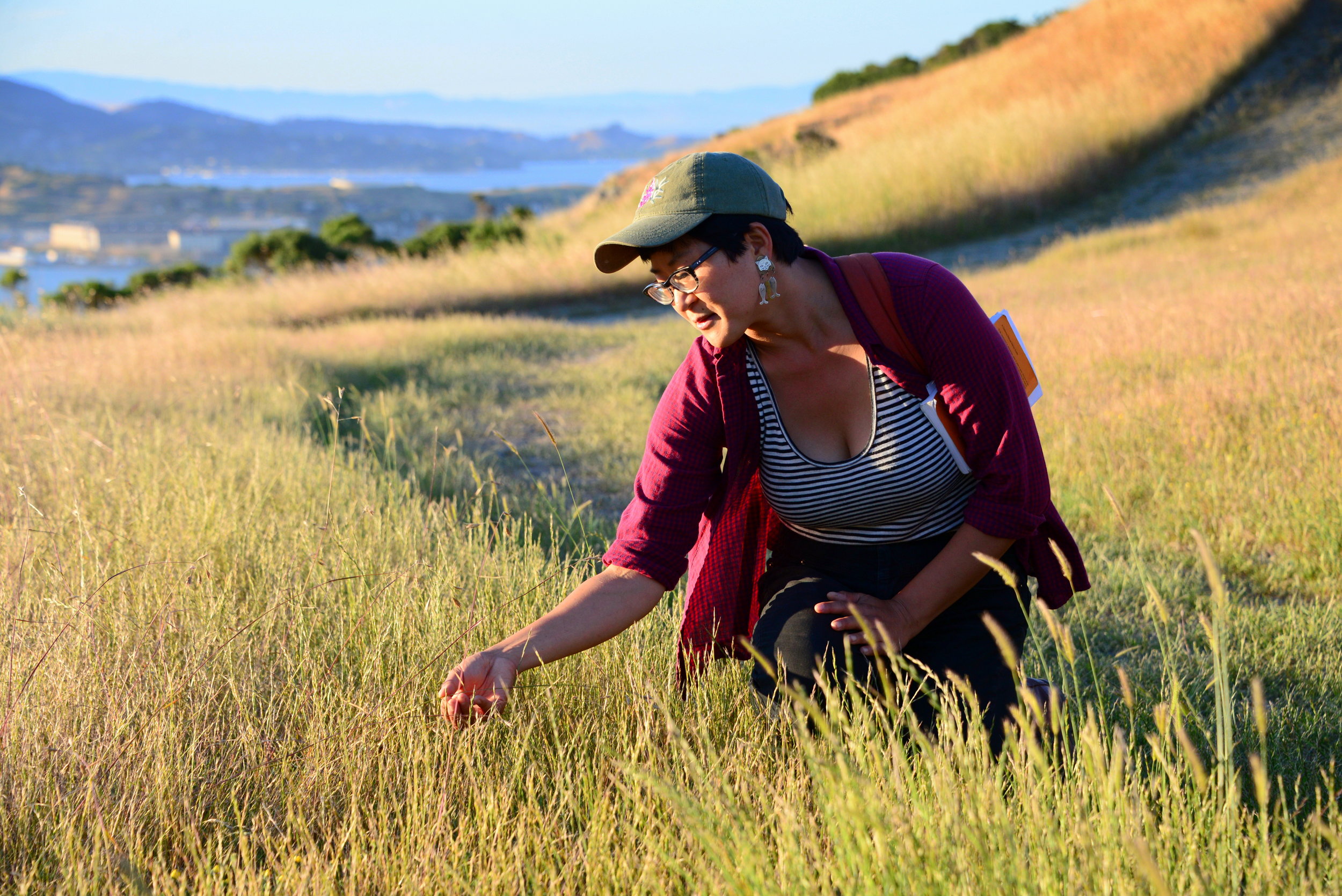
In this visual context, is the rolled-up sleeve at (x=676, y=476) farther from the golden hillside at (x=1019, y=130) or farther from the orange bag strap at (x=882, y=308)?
the golden hillside at (x=1019, y=130)

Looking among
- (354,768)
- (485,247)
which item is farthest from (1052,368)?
(485,247)

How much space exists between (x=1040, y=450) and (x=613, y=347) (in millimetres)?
8645

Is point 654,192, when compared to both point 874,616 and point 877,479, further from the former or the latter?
Answer: point 874,616

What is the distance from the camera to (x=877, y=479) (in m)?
2.36

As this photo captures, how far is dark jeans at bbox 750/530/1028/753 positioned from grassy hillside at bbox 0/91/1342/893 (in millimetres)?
168

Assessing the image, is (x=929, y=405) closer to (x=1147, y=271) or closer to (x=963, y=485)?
(x=963, y=485)

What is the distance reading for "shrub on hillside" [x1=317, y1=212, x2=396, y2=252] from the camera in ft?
72.6

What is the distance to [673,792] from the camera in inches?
46.4

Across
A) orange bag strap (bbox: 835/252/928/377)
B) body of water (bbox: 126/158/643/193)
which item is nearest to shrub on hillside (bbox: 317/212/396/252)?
orange bag strap (bbox: 835/252/928/377)

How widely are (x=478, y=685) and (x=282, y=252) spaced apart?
1958 cm

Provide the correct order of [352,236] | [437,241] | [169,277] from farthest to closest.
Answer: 1. [352,236]
2. [169,277]
3. [437,241]

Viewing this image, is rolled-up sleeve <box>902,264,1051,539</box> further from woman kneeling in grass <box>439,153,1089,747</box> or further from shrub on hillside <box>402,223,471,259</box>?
shrub on hillside <box>402,223,471,259</box>

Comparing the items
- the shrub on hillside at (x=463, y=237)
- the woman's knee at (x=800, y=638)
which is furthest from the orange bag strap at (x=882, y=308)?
the shrub on hillside at (x=463, y=237)

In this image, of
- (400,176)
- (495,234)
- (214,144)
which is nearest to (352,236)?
(495,234)
